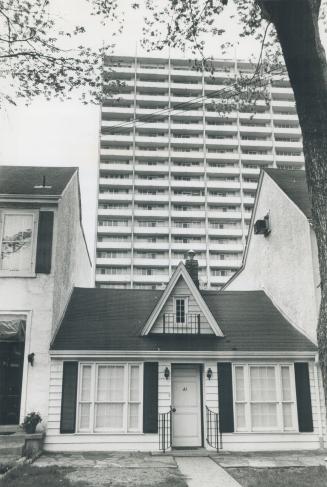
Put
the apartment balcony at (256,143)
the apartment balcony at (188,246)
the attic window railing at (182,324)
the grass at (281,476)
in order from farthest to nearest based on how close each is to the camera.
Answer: the apartment balcony at (256,143)
the apartment balcony at (188,246)
the attic window railing at (182,324)
the grass at (281,476)

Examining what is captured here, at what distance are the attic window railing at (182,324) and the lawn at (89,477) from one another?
457 cm

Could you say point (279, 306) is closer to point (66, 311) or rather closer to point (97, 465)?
point (66, 311)

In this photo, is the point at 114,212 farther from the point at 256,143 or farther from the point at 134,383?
the point at 134,383

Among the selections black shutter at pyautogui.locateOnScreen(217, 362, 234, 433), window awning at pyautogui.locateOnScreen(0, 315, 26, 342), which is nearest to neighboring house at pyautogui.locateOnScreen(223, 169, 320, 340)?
black shutter at pyautogui.locateOnScreen(217, 362, 234, 433)

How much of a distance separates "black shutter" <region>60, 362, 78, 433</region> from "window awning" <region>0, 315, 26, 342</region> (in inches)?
Answer: 62.6

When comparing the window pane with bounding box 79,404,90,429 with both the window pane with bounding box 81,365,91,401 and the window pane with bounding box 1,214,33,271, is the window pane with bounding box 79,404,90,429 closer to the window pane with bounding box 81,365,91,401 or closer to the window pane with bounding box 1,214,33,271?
the window pane with bounding box 81,365,91,401

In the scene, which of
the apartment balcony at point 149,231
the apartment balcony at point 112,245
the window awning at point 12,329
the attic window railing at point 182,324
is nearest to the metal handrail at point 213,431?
the attic window railing at point 182,324

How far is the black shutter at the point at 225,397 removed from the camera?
1311 centimetres

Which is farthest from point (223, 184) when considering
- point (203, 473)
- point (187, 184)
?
point (203, 473)

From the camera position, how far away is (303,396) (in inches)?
529

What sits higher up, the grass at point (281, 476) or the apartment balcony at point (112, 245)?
the apartment balcony at point (112, 245)

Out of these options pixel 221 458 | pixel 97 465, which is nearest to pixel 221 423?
pixel 221 458

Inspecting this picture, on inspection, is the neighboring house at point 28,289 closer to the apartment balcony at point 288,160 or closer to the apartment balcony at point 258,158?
the apartment balcony at point 258,158

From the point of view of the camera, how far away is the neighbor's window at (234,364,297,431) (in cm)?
1331
